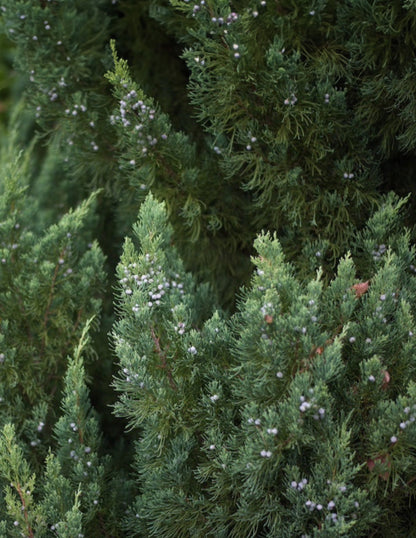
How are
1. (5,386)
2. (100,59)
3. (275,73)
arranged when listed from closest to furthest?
1. (275,73)
2. (5,386)
3. (100,59)

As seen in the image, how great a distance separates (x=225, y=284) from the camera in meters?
2.75

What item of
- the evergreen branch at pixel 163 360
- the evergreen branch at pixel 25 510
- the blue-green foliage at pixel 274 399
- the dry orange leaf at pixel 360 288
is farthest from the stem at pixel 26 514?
the dry orange leaf at pixel 360 288

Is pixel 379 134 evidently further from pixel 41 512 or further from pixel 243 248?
pixel 41 512

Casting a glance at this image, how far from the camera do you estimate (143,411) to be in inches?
69.0

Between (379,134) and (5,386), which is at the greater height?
(379,134)

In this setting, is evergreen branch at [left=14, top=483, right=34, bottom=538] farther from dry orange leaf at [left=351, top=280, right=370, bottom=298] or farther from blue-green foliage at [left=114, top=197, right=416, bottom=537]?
dry orange leaf at [left=351, top=280, right=370, bottom=298]

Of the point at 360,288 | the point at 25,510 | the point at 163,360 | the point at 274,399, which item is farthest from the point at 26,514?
the point at 360,288

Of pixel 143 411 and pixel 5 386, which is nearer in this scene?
pixel 143 411

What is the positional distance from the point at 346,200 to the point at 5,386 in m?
1.43

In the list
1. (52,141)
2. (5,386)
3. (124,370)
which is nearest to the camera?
(124,370)

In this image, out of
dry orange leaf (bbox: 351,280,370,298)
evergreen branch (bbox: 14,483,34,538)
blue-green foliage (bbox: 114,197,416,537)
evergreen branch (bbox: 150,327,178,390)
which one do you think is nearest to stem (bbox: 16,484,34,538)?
evergreen branch (bbox: 14,483,34,538)

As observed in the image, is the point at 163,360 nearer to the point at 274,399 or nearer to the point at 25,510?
the point at 274,399

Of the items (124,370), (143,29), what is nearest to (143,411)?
(124,370)

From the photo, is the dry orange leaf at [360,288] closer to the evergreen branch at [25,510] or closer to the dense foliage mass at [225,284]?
the dense foliage mass at [225,284]
